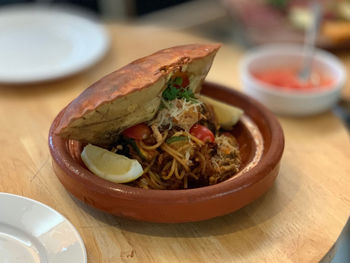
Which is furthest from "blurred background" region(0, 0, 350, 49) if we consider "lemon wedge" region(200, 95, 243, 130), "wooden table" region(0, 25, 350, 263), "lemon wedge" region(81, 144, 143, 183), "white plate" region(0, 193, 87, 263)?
"white plate" region(0, 193, 87, 263)

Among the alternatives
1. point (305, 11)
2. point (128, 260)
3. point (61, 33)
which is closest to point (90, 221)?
point (128, 260)

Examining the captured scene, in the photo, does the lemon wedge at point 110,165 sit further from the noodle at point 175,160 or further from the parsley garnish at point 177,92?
the parsley garnish at point 177,92

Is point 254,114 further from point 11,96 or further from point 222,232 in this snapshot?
point 11,96

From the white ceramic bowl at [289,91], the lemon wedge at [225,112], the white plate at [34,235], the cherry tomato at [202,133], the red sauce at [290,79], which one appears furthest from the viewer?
the red sauce at [290,79]

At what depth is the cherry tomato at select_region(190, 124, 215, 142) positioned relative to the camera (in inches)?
51.1

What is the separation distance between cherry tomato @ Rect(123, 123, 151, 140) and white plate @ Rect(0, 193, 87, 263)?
0.26 metres

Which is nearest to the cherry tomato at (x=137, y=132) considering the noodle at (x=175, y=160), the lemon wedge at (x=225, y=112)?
the noodle at (x=175, y=160)

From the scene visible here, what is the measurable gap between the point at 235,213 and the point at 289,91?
0.68 m

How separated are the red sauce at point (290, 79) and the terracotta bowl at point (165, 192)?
601mm

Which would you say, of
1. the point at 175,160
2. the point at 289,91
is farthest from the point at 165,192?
the point at 289,91

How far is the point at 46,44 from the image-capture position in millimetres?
2180

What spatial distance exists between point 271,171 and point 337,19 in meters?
1.42

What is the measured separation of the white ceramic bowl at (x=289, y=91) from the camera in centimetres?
172

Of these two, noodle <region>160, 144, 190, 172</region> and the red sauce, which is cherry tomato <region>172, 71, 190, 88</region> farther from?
the red sauce
